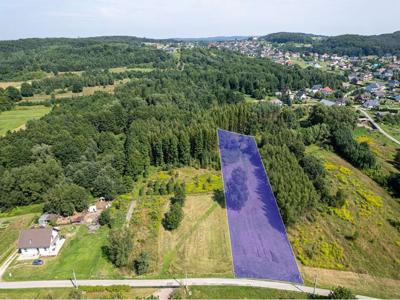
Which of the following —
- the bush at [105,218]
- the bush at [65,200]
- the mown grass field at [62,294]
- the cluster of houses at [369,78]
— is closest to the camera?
the mown grass field at [62,294]

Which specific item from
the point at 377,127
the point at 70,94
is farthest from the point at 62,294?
the point at 70,94

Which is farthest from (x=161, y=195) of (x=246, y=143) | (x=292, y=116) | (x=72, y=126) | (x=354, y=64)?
(x=354, y=64)

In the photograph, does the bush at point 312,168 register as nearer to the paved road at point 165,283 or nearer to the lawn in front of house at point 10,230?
the paved road at point 165,283

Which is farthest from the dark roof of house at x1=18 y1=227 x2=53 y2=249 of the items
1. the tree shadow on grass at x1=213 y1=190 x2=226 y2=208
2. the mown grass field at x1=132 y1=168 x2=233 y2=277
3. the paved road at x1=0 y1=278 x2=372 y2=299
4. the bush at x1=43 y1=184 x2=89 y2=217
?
the tree shadow on grass at x1=213 y1=190 x2=226 y2=208

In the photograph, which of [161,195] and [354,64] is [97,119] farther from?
[354,64]

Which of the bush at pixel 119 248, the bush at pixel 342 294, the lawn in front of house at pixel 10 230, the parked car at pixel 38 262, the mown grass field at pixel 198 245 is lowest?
the lawn in front of house at pixel 10 230

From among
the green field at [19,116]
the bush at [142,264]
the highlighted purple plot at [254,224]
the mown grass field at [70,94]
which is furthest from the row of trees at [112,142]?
the mown grass field at [70,94]

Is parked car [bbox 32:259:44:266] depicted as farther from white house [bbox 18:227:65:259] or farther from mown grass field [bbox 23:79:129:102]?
mown grass field [bbox 23:79:129:102]
